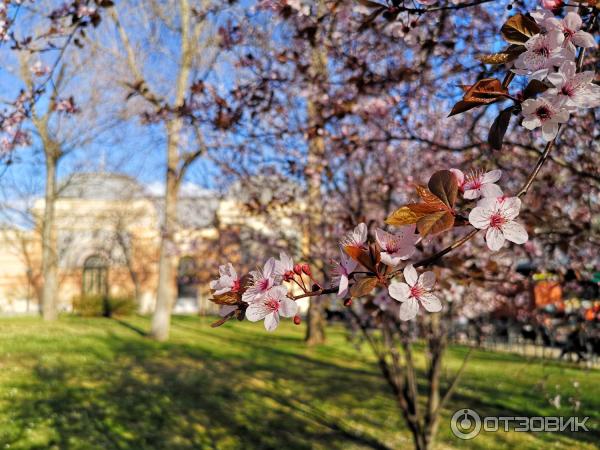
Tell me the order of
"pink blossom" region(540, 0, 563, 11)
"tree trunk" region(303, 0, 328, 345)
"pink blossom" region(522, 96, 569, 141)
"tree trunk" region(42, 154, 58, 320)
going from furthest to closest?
1. "tree trunk" region(42, 154, 58, 320)
2. "tree trunk" region(303, 0, 328, 345)
3. "pink blossom" region(540, 0, 563, 11)
4. "pink blossom" region(522, 96, 569, 141)

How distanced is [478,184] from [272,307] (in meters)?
0.51

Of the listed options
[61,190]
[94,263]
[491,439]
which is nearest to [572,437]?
[491,439]

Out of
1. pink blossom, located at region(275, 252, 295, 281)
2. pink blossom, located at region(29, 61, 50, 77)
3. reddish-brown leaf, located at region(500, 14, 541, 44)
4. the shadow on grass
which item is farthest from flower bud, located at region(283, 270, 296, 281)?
the shadow on grass

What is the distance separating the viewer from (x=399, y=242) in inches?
39.9

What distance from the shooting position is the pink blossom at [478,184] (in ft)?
3.33

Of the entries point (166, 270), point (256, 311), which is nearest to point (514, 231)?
point (256, 311)

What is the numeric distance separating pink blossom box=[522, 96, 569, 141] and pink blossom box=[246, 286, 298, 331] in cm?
61

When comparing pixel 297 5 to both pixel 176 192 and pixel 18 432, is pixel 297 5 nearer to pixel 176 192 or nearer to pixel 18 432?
pixel 18 432

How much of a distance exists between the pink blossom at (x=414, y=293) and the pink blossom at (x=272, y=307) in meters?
0.21

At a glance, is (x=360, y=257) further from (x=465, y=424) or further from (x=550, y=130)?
(x=465, y=424)

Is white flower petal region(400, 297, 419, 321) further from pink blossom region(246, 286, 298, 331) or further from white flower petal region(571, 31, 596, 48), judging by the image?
white flower petal region(571, 31, 596, 48)

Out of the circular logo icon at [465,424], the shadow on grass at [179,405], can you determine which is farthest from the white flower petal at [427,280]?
the circular logo icon at [465,424]

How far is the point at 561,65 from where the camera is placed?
1.02m

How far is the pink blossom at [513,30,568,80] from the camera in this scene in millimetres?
1022
